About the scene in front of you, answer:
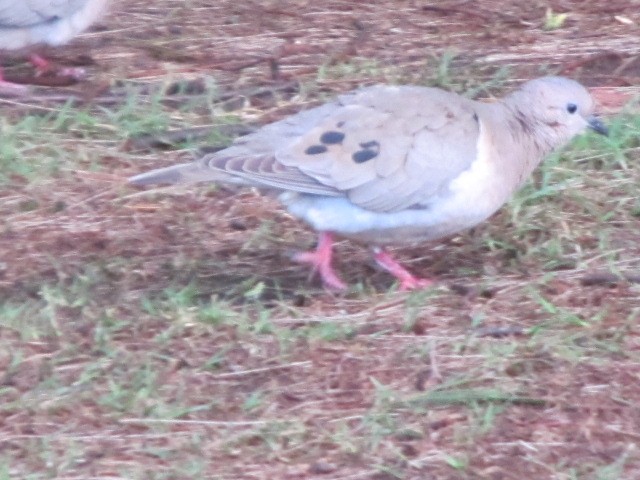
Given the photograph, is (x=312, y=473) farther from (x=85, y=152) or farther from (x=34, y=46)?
(x=34, y=46)

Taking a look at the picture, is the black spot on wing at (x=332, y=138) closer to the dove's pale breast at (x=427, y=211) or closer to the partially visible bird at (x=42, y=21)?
the dove's pale breast at (x=427, y=211)

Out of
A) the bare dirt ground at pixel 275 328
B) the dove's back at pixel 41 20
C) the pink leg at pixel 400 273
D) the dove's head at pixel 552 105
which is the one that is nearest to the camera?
the bare dirt ground at pixel 275 328

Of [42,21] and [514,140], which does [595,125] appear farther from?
[42,21]

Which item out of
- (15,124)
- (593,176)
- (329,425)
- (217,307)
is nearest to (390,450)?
(329,425)

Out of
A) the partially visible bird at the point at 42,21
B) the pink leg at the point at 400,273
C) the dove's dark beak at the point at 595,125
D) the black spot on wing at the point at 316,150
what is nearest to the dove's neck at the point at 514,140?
the dove's dark beak at the point at 595,125

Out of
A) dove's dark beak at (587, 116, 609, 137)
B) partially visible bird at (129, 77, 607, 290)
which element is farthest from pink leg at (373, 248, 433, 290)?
dove's dark beak at (587, 116, 609, 137)

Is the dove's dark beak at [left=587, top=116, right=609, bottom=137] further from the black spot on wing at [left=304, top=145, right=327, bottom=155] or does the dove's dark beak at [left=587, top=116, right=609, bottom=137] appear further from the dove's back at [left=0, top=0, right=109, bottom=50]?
the dove's back at [left=0, top=0, right=109, bottom=50]
